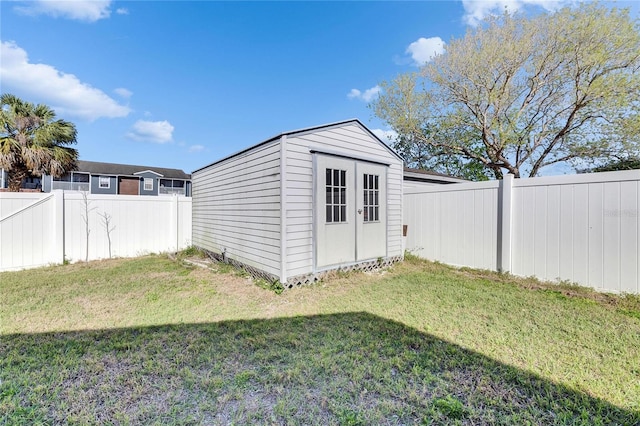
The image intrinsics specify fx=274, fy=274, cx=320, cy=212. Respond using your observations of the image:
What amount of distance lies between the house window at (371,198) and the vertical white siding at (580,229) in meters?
2.49

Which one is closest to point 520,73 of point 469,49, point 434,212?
point 469,49

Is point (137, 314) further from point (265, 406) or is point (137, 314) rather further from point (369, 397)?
point (369, 397)

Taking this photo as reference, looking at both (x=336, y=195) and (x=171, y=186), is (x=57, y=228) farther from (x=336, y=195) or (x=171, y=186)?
(x=171, y=186)

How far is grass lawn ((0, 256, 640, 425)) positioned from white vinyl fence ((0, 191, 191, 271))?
6.03 ft

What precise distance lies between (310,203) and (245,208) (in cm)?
152

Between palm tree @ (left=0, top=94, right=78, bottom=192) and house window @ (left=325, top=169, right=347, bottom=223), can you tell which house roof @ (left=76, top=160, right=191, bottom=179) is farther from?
house window @ (left=325, top=169, right=347, bottom=223)

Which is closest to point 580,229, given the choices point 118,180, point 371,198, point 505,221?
point 505,221

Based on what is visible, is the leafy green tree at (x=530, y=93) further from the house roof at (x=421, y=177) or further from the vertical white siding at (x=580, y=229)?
the vertical white siding at (x=580, y=229)

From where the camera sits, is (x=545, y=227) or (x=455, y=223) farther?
(x=455, y=223)

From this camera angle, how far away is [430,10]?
8508 mm

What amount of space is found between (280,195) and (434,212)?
3.83 metres

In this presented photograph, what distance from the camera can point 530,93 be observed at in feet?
41.3

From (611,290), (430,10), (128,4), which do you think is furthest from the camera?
(430,10)

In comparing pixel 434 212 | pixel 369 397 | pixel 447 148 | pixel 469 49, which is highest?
pixel 469 49
